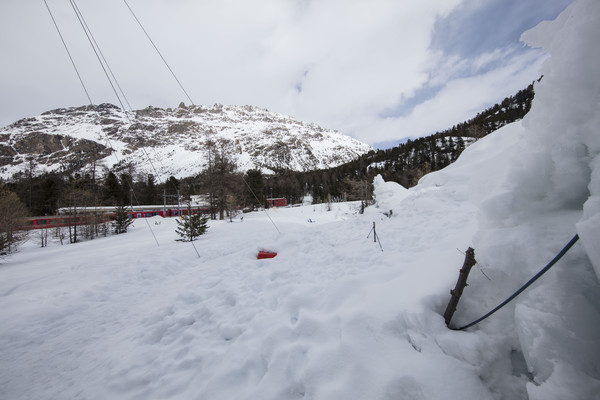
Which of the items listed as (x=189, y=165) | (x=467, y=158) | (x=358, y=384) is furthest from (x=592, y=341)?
(x=189, y=165)

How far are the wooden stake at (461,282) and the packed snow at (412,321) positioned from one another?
161 mm

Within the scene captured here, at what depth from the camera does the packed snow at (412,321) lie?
156 cm

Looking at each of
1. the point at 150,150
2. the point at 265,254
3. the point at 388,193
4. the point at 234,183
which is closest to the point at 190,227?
the point at 265,254

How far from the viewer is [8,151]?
6432 inches

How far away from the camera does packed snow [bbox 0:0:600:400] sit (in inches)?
61.6

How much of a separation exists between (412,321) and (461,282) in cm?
69

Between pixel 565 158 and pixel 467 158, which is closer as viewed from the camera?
pixel 565 158

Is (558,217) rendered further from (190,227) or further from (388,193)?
(388,193)

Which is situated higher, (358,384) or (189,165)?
(189,165)

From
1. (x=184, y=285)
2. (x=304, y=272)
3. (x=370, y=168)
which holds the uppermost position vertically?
(x=370, y=168)

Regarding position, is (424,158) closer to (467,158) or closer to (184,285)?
(467,158)

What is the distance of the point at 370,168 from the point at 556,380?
75720 mm

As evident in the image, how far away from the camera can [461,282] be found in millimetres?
2055

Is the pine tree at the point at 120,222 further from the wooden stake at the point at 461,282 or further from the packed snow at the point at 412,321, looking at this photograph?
the wooden stake at the point at 461,282
